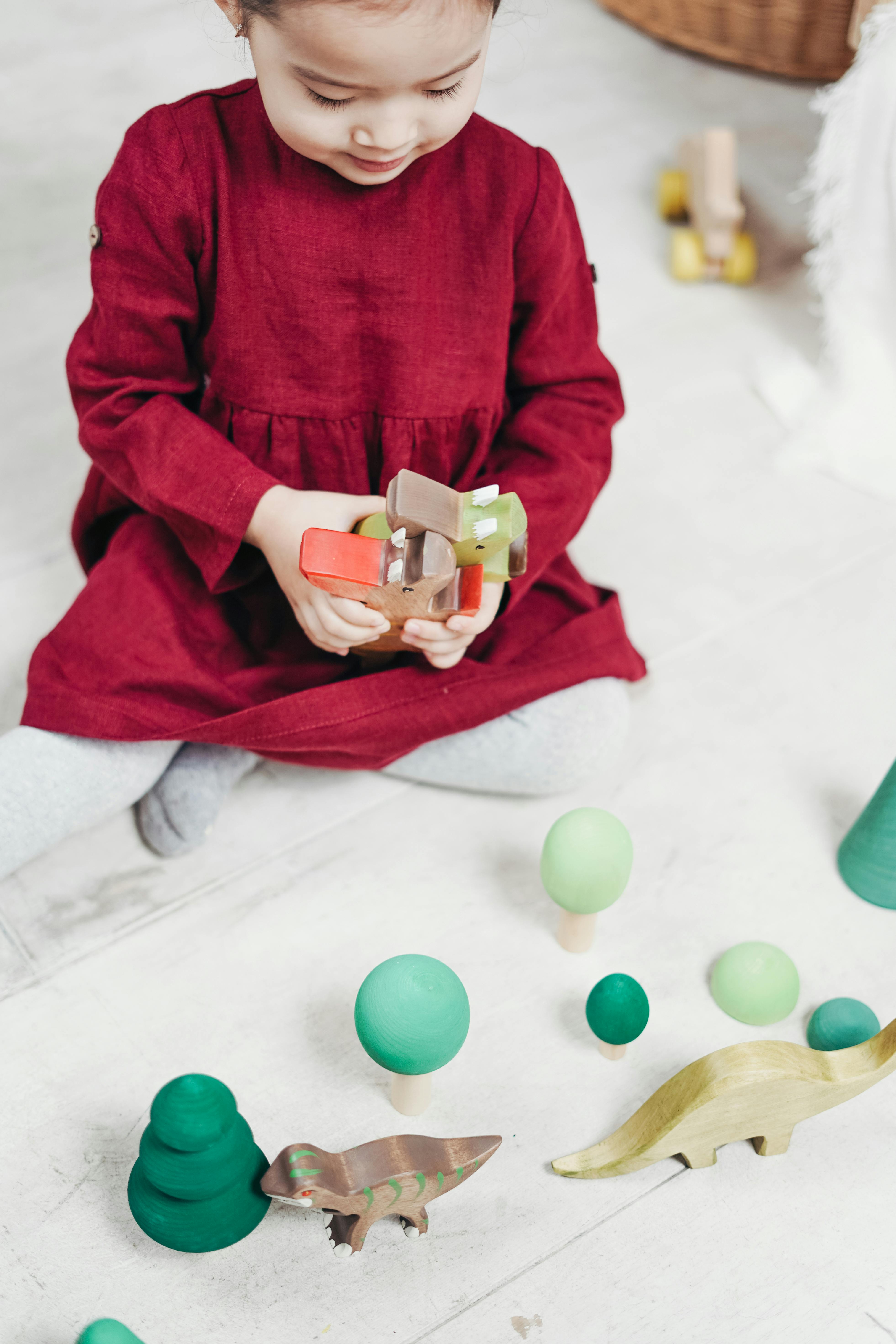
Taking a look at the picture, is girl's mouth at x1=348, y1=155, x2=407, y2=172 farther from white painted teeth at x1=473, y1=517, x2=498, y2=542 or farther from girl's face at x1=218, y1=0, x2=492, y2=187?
white painted teeth at x1=473, y1=517, x2=498, y2=542

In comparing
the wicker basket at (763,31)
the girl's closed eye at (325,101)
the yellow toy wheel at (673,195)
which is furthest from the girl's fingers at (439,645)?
the wicker basket at (763,31)

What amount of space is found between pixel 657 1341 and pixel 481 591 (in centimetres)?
43

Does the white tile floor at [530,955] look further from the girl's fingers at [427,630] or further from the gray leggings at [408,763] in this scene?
the girl's fingers at [427,630]

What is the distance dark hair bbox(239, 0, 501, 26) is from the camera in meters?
0.56

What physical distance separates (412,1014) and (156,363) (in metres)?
0.44

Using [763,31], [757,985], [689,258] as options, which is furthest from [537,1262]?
[763,31]

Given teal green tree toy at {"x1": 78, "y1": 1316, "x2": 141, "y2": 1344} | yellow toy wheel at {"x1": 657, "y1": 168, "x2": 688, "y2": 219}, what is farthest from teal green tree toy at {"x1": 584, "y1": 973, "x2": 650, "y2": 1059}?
yellow toy wheel at {"x1": 657, "y1": 168, "x2": 688, "y2": 219}

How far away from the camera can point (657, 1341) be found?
646 millimetres

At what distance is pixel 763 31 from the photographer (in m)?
1.54

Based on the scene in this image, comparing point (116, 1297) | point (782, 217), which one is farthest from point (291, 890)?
point (782, 217)

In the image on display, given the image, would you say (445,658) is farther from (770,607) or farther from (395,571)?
(770,607)

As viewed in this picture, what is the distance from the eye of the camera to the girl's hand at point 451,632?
28.9 inches

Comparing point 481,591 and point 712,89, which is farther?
point 712,89

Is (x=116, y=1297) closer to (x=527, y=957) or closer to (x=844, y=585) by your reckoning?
(x=527, y=957)
